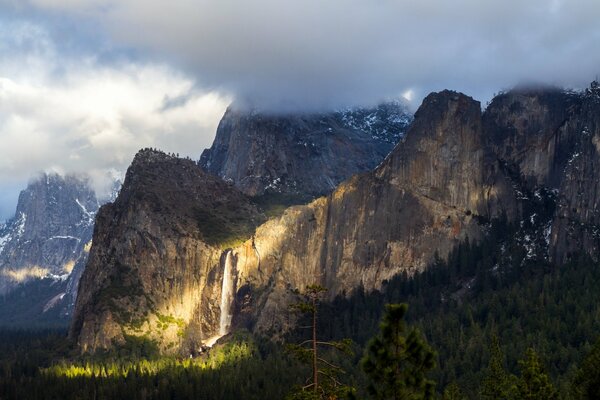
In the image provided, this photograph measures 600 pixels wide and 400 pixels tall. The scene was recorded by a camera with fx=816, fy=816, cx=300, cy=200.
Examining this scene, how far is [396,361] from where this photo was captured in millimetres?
57281

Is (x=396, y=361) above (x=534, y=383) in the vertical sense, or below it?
above

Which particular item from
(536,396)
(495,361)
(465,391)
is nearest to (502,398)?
(495,361)

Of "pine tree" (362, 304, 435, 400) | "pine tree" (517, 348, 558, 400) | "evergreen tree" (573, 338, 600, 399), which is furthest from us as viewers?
"pine tree" (517, 348, 558, 400)

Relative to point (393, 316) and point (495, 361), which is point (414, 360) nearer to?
point (393, 316)

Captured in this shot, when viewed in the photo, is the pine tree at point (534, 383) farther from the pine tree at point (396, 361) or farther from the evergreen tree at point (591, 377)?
the pine tree at point (396, 361)

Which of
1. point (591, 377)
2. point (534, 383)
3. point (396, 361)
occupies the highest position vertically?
point (396, 361)

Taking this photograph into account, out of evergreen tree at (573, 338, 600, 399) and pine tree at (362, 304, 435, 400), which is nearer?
pine tree at (362, 304, 435, 400)

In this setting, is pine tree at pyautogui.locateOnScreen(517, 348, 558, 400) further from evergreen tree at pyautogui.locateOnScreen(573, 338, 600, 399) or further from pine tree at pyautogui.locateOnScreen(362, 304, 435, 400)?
pine tree at pyautogui.locateOnScreen(362, 304, 435, 400)

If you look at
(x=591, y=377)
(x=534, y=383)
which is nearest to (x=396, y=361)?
(x=591, y=377)

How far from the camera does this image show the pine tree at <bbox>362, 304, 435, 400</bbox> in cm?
5684

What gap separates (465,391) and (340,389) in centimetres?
14164

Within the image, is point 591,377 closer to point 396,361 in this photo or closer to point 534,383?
point 534,383

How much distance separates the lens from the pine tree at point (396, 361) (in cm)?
5684

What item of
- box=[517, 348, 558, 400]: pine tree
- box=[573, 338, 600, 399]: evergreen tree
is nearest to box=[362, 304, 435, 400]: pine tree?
box=[573, 338, 600, 399]: evergreen tree
